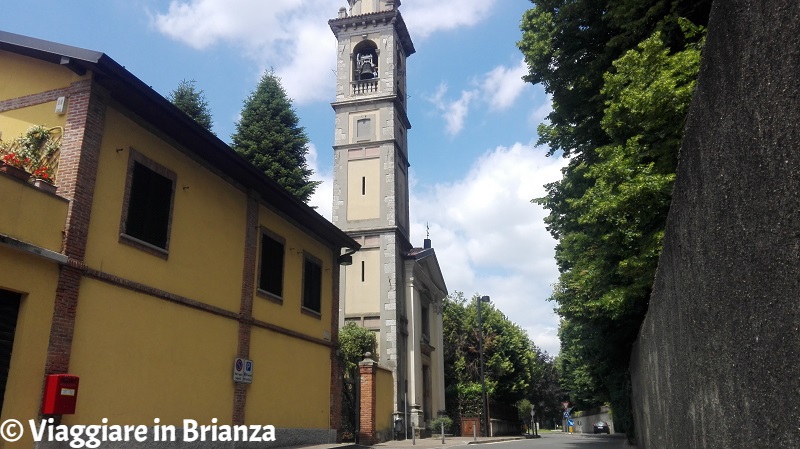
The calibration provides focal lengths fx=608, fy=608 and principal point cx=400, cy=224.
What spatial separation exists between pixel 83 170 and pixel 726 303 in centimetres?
965

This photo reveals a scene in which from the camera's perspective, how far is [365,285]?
29422 millimetres

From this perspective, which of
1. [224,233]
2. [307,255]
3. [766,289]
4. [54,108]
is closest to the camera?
[766,289]

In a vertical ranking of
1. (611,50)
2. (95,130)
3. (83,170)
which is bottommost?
(83,170)

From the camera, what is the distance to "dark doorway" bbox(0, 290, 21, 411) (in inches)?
331

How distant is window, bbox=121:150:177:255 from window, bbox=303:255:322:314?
5905 millimetres

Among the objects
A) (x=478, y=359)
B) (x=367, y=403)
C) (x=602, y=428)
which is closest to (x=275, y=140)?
(x=367, y=403)

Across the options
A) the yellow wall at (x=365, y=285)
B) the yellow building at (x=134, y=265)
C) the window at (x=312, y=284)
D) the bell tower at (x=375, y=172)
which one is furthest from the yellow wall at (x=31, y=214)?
the yellow wall at (x=365, y=285)

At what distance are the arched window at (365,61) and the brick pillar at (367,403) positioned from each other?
16.9m

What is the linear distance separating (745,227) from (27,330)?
9.16 m

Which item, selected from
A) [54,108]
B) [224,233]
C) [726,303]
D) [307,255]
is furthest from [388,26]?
[726,303]

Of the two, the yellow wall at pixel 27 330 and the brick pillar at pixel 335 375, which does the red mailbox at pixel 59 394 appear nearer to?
the yellow wall at pixel 27 330

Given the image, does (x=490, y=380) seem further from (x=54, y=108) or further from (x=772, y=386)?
(x=772, y=386)

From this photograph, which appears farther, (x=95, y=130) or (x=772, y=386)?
(x=95, y=130)

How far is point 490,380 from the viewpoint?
41.9m
